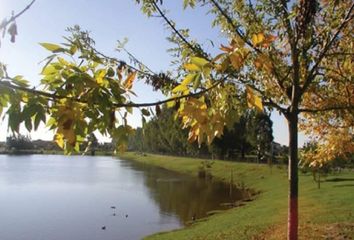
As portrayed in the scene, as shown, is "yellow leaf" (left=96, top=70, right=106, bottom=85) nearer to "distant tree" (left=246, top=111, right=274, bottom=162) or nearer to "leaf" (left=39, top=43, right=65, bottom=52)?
"leaf" (left=39, top=43, right=65, bottom=52)

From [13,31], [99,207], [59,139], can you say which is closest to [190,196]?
[99,207]

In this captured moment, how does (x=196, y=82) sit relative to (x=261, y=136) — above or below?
below

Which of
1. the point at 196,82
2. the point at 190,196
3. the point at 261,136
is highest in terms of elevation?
the point at 261,136

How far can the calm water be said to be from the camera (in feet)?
95.1

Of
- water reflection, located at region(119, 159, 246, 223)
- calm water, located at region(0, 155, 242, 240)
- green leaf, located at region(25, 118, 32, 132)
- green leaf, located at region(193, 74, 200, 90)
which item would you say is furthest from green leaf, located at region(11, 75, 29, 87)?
water reflection, located at region(119, 159, 246, 223)

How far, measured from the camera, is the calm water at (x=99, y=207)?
29.0m

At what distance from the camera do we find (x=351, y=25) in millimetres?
9781

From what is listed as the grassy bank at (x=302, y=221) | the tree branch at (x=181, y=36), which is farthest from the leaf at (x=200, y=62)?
the grassy bank at (x=302, y=221)

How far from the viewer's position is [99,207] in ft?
127

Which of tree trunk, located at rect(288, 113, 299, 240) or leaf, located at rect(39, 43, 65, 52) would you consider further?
tree trunk, located at rect(288, 113, 299, 240)

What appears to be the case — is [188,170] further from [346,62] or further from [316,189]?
[346,62]

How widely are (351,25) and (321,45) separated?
2.11 metres

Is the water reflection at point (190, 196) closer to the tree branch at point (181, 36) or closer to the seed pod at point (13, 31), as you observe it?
the tree branch at point (181, 36)

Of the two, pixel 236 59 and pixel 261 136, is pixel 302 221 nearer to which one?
pixel 236 59
